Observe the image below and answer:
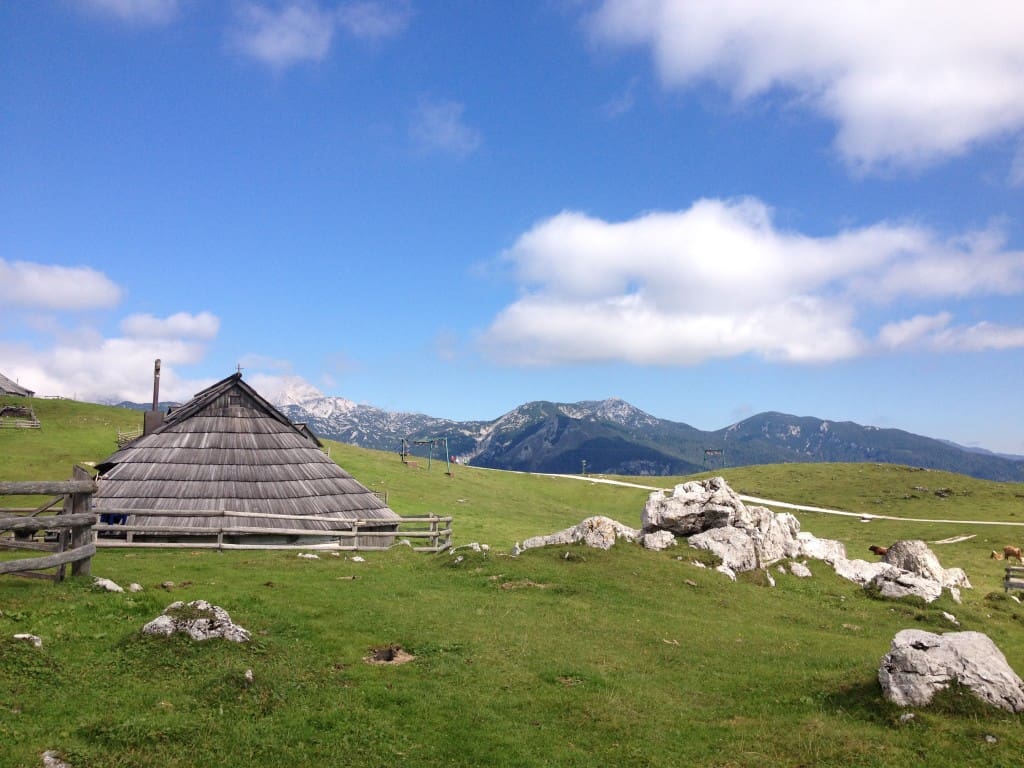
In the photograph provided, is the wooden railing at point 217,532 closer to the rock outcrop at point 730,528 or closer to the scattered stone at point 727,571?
the rock outcrop at point 730,528

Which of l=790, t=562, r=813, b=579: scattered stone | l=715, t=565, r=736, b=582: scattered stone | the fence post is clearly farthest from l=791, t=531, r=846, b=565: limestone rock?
the fence post

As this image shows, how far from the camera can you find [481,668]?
15148 millimetres

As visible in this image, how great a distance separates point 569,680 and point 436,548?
20.0 metres

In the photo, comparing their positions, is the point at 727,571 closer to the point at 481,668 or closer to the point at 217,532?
the point at 481,668

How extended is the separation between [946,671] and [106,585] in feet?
63.4

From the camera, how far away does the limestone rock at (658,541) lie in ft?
105

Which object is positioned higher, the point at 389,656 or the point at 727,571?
the point at 389,656

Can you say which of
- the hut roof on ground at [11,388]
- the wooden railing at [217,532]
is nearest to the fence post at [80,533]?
the wooden railing at [217,532]

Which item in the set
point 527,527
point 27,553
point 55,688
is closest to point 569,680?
point 55,688

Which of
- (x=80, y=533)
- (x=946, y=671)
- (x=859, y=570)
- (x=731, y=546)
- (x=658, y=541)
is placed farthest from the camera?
(x=859, y=570)

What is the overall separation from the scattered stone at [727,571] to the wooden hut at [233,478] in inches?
640

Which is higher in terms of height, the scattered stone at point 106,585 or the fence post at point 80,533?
the fence post at point 80,533

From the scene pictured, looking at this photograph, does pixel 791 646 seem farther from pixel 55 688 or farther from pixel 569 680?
pixel 55 688

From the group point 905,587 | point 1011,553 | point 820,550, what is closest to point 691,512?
point 820,550
